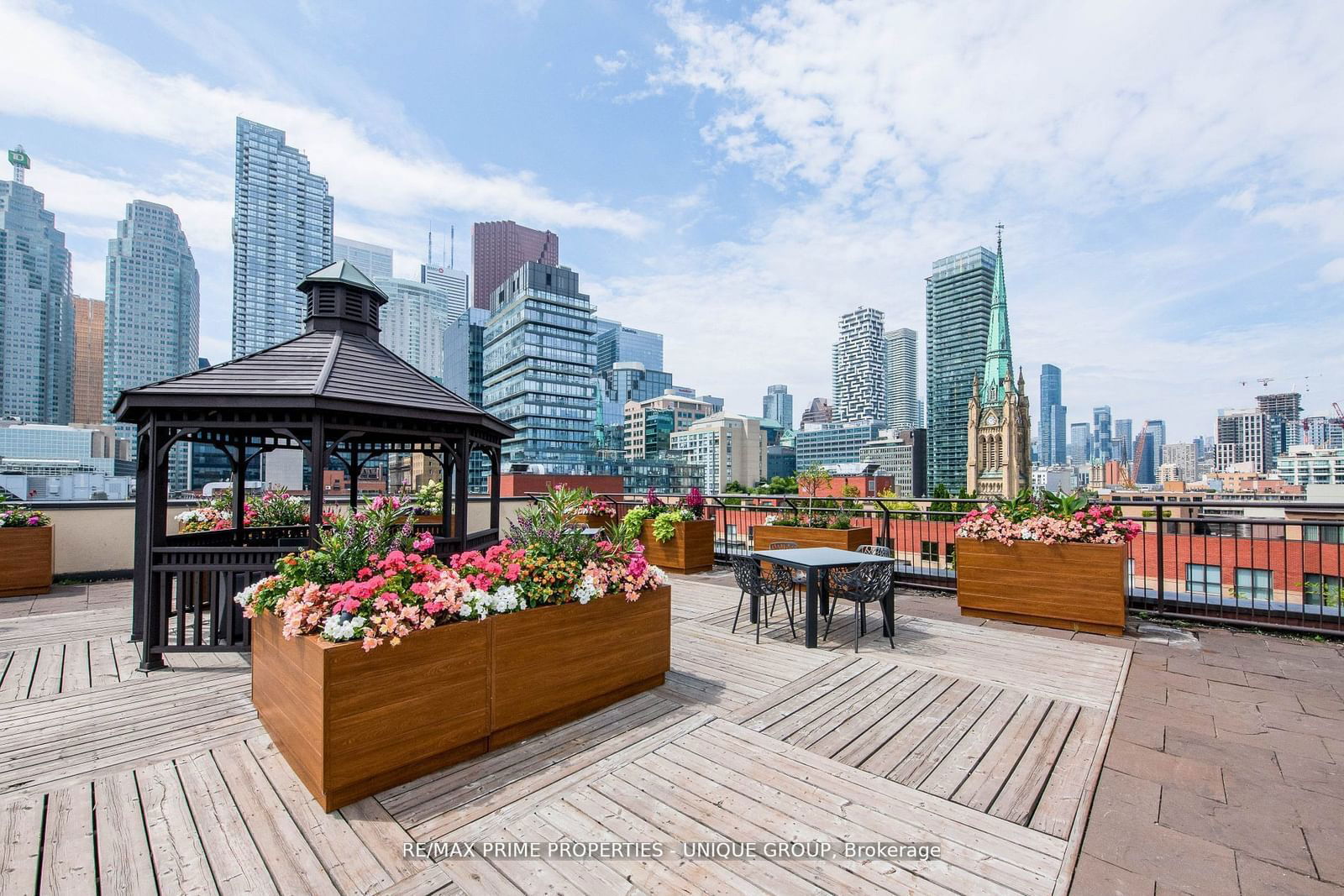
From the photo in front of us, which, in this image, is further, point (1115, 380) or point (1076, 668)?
point (1115, 380)

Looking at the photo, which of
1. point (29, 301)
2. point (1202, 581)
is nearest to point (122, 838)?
point (1202, 581)

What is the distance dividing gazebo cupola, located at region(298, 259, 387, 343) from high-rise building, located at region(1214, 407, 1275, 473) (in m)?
224

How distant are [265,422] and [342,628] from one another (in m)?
3.03

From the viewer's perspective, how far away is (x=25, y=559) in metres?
7.05

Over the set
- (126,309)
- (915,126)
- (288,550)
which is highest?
(126,309)

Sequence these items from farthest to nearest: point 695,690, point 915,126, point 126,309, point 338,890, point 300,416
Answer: point 126,309, point 915,126, point 300,416, point 695,690, point 338,890

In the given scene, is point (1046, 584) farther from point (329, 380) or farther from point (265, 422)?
point (265, 422)

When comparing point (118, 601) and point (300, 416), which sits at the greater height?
point (300, 416)

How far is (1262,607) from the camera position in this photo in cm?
528

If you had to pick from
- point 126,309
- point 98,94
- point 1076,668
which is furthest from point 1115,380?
point 126,309

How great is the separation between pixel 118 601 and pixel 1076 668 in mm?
10107

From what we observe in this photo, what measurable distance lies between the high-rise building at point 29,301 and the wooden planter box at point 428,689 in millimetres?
121701

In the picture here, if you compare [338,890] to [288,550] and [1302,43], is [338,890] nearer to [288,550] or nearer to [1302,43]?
[288,550]

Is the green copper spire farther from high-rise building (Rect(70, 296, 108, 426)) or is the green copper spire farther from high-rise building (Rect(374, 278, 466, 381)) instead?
high-rise building (Rect(70, 296, 108, 426))
